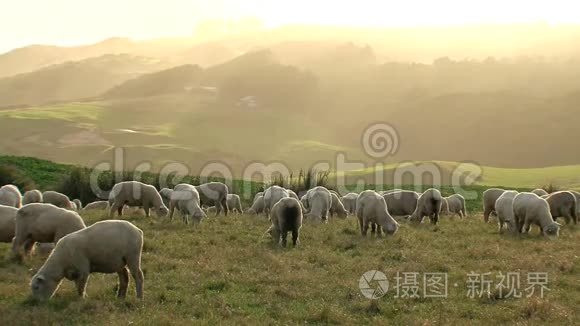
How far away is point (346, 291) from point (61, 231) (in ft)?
22.9

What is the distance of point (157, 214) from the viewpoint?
25.3 m

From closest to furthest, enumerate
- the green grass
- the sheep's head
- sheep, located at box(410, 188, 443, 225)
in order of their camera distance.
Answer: the green grass < the sheep's head < sheep, located at box(410, 188, 443, 225)

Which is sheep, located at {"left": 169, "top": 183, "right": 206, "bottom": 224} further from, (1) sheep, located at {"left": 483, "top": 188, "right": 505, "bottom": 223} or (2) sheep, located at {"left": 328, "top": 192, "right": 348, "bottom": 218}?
(1) sheep, located at {"left": 483, "top": 188, "right": 505, "bottom": 223}

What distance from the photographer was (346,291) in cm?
1342

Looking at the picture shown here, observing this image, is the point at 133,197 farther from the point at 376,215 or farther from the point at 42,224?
the point at 42,224

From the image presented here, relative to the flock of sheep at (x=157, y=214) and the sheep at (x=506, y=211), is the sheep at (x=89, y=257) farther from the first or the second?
the sheep at (x=506, y=211)

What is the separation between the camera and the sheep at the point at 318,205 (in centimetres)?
2482

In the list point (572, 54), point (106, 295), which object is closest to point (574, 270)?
point (106, 295)

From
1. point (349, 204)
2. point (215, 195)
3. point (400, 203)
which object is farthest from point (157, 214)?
point (349, 204)

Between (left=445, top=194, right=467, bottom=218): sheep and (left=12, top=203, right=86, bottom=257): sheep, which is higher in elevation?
(left=12, top=203, right=86, bottom=257): sheep

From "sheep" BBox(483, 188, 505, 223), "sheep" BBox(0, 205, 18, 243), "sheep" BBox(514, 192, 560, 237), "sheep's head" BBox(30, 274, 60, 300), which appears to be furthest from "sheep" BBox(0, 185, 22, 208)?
"sheep" BBox(483, 188, 505, 223)

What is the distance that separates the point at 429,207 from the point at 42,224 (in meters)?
16.1

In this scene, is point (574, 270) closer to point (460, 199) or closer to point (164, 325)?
point (164, 325)

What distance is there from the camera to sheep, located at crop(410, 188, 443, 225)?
2519 centimetres
